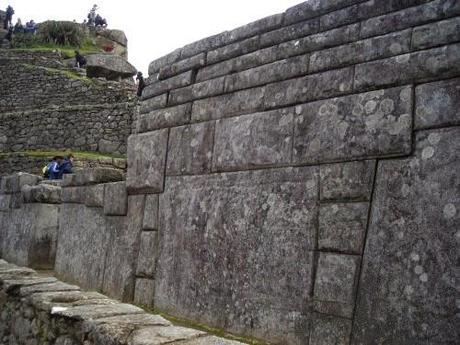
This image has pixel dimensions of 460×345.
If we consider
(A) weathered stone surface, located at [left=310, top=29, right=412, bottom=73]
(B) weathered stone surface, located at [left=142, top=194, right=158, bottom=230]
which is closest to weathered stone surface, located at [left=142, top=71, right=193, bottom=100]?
(B) weathered stone surface, located at [left=142, top=194, right=158, bottom=230]

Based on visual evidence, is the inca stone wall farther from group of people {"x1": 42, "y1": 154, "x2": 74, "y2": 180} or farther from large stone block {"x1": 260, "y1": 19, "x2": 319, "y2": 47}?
large stone block {"x1": 260, "y1": 19, "x2": 319, "y2": 47}

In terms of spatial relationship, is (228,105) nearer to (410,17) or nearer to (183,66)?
(183,66)

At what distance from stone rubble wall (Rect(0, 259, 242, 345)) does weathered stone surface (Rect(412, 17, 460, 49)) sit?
7.37 ft

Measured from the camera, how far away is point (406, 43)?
3246mm

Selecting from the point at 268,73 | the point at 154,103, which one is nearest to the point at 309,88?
the point at 268,73

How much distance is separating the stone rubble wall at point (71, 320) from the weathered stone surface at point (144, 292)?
0.40 m

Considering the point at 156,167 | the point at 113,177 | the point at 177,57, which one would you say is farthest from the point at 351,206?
the point at 113,177

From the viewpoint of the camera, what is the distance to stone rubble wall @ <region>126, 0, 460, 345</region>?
9.88 ft

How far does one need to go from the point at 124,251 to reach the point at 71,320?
1.38 metres

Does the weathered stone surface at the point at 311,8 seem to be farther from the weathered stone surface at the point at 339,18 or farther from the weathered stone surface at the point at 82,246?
the weathered stone surface at the point at 82,246

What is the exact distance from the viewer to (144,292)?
16.7 feet

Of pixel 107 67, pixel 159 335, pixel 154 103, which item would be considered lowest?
pixel 159 335

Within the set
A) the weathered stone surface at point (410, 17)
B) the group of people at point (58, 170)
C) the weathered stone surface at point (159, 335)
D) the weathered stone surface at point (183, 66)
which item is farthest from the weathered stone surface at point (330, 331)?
the group of people at point (58, 170)

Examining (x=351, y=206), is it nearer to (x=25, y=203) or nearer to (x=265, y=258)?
(x=265, y=258)
